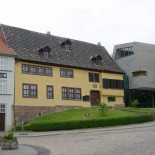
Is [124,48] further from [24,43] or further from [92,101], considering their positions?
[24,43]

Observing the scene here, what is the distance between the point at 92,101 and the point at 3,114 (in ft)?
50.3

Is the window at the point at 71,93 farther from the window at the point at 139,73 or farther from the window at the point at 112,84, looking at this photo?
the window at the point at 139,73

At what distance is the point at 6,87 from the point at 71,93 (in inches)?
415

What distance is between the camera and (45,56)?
161 ft

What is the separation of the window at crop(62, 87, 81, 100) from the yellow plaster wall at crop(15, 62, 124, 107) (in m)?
0.43

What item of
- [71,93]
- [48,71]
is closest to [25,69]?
[48,71]

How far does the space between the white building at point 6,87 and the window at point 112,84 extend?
16.3 m

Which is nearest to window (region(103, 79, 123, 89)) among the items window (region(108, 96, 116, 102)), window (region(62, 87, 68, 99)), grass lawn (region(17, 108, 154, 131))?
window (region(108, 96, 116, 102))

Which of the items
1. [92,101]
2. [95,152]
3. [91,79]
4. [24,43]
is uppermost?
[24,43]

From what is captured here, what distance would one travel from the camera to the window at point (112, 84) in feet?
180

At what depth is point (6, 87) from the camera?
43.6m

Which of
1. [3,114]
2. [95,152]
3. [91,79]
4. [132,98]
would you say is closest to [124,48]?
[132,98]

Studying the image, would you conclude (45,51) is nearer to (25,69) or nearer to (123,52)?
(25,69)

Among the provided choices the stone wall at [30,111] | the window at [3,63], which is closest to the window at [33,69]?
the window at [3,63]
